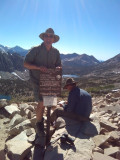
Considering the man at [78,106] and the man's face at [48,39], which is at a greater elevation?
the man's face at [48,39]

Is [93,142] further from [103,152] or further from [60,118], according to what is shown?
[60,118]

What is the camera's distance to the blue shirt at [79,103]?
17.3ft

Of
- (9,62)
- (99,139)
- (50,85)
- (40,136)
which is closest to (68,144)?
(40,136)

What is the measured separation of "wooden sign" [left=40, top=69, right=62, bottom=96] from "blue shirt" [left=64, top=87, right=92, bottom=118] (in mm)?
1231

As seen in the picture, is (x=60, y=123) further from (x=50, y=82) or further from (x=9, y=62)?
(x=9, y=62)

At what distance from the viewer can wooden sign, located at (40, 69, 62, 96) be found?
4.05m

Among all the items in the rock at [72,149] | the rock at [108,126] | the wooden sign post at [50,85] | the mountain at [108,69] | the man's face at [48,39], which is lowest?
the rock at [72,149]

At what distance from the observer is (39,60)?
4363 millimetres

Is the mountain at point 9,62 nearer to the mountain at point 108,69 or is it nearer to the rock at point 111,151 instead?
the mountain at point 108,69

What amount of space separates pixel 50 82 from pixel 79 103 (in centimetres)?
147

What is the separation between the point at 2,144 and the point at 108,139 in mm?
2456

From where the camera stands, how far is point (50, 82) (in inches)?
160

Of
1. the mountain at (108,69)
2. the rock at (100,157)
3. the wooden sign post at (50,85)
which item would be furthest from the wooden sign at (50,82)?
the mountain at (108,69)

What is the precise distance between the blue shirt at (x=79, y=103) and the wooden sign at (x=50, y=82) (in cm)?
123
